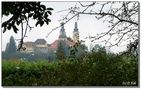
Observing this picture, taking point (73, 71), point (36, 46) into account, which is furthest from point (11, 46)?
point (73, 71)

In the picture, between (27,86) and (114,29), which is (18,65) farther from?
(114,29)

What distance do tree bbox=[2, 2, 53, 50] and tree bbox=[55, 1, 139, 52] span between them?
0.20 m

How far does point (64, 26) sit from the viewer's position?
7.96 meters

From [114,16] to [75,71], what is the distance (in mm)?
591

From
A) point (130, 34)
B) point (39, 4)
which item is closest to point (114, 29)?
point (130, 34)

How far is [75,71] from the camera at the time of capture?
7.95m

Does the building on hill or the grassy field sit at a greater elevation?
the building on hill

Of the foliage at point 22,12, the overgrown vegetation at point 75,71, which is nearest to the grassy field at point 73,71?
the overgrown vegetation at point 75,71

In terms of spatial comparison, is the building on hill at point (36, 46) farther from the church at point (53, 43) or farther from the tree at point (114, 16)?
the tree at point (114, 16)

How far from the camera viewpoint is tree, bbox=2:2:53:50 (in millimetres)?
7969

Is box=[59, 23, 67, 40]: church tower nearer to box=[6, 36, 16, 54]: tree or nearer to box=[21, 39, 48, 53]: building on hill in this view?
box=[21, 39, 48, 53]: building on hill

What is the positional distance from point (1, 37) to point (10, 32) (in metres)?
0.09

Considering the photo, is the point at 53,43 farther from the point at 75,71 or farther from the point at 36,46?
Answer: the point at 75,71

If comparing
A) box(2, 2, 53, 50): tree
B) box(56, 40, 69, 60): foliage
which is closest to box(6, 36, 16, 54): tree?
box(2, 2, 53, 50): tree
